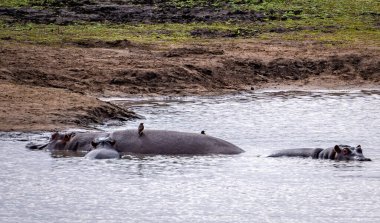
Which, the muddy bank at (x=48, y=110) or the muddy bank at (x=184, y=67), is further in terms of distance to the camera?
the muddy bank at (x=184, y=67)

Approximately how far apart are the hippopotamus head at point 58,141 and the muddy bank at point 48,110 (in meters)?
1.41

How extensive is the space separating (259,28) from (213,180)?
1615 centimetres

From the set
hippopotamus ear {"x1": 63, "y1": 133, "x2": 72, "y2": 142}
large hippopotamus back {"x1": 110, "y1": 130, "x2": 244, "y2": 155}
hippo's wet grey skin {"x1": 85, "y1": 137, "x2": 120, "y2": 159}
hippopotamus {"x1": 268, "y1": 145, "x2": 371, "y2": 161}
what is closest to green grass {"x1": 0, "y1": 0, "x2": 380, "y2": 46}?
hippopotamus ear {"x1": 63, "y1": 133, "x2": 72, "y2": 142}

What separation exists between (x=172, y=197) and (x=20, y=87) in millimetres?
7996

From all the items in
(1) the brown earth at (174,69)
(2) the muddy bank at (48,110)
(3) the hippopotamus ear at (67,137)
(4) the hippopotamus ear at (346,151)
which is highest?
(1) the brown earth at (174,69)

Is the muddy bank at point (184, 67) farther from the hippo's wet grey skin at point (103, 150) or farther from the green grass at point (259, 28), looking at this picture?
the hippo's wet grey skin at point (103, 150)

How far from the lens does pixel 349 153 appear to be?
14.0 metres

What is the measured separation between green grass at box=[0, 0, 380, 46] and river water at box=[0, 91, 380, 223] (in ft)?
27.8

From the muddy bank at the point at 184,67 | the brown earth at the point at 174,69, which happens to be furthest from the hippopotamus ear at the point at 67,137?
the muddy bank at the point at 184,67

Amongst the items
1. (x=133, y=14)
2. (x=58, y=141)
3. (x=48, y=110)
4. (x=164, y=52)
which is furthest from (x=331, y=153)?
(x=133, y=14)

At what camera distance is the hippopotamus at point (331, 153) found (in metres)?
13.9

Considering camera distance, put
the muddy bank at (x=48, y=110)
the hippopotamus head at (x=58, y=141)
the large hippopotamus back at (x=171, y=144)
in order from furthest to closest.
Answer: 1. the muddy bank at (x=48, y=110)
2. the hippopotamus head at (x=58, y=141)
3. the large hippopotamus back at (x=171, y=144)

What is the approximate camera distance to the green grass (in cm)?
2616

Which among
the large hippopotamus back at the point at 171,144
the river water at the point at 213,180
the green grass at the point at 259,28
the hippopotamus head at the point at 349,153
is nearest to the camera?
the river water at the point at 213,180
